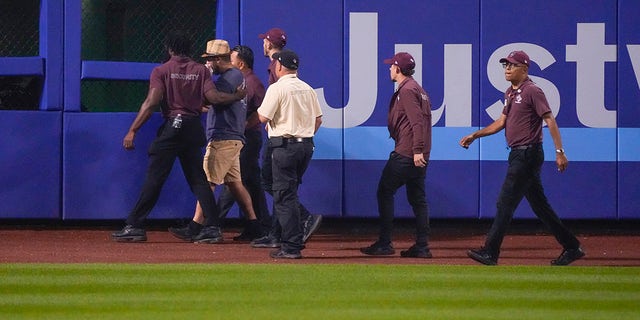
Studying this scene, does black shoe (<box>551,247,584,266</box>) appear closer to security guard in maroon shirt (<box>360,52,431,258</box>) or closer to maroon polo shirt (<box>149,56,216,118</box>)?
security guard in maroon shirt (<box>360,52,431,258</box>)

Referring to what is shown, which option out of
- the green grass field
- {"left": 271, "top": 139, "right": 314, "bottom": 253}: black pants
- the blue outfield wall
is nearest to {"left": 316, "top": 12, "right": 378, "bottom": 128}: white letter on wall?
the blue outfield wall

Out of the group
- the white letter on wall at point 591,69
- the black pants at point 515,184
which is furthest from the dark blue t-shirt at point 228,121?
the white letter on wall at point 591,69

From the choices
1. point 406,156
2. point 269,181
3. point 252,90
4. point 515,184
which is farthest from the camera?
Result: point 252,90

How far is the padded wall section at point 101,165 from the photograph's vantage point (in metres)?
12.6

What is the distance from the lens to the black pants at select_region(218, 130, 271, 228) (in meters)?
11.6

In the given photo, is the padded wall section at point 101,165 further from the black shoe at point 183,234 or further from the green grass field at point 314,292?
the green grass field at point 314,292

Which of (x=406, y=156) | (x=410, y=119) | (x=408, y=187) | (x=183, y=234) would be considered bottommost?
(x=183, y=234)

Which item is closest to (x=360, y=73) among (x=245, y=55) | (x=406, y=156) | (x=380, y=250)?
(x=245, y=55)

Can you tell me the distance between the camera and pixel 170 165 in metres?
11.4

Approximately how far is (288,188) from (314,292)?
2.16 m

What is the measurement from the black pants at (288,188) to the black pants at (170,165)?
1505mm

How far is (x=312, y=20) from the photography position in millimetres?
12883

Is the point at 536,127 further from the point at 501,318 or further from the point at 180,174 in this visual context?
the point at 180,174

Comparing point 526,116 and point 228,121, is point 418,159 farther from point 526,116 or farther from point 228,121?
point 228,121
